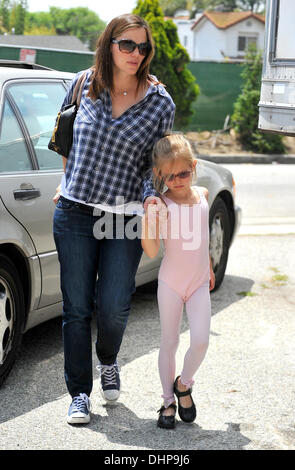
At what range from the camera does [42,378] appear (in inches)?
171

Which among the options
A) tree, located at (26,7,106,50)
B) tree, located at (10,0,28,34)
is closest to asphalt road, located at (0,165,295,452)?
tree, located at (10,0,28,34)

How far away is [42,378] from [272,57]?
3.00 m

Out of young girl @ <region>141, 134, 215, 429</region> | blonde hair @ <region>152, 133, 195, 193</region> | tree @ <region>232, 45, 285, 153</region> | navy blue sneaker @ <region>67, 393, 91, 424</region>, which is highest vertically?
blonde hair @ <region>152, 133, 195, 193</region>

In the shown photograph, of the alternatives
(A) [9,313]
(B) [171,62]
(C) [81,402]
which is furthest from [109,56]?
(B) [171,62]

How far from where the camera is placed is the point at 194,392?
4.19m

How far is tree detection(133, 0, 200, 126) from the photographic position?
19125 millimetres

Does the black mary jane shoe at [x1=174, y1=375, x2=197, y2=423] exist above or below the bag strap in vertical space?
below

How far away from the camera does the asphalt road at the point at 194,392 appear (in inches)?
140

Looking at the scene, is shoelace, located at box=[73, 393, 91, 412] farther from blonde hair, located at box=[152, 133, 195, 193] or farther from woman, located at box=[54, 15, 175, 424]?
blonde hair, located at box=[152, 133, 195, 193]

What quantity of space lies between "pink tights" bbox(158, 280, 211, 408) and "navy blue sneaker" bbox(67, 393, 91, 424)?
36 cm

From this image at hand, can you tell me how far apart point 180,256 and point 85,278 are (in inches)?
17.6

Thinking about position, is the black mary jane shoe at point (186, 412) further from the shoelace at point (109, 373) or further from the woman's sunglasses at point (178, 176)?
the woman's sunglasses at point (178, 176)

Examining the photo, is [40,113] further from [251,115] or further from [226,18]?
[226,18]
